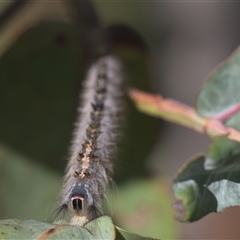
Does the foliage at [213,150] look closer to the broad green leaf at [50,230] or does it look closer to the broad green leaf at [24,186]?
the broad green leaf at [50,230]

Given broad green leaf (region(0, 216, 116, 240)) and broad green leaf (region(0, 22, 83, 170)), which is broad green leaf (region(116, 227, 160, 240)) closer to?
broad green leaf (region(0, 216, 116, 240))

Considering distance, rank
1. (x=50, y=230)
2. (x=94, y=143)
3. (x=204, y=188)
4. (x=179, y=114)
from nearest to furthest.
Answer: (x=50, y=230) < (x=204, y=188) < (x=94, y=143) < (x=179, y=114)

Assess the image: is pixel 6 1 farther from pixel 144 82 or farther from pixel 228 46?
pixel 228 46

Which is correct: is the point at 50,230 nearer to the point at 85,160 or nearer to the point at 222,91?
the point at 85,160

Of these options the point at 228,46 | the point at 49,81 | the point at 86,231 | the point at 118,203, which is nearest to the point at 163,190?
the point at 118,203

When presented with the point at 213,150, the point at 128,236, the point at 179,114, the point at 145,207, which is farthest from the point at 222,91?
the point at 128,236

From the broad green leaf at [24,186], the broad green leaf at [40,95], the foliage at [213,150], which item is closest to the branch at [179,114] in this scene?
the foliage at [213,150]

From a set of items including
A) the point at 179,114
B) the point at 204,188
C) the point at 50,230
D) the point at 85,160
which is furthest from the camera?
the point at 179,114
